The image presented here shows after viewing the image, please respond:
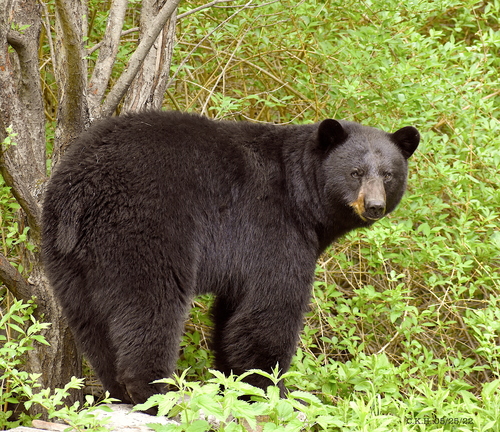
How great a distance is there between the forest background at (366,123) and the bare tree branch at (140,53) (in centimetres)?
3

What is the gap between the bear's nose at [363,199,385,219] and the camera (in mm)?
3973

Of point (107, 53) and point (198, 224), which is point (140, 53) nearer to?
point (107, 53)

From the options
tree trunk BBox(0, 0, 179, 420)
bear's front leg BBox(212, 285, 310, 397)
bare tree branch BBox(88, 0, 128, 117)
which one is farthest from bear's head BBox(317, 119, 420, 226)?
bare tree branch BBox(88, 0, 128, 117)

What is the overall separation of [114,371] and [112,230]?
84cm

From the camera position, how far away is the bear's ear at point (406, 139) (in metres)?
4.36

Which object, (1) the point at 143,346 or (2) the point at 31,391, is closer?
(2) the point at 31,391

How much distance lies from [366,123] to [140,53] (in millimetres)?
2066

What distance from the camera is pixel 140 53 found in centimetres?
407

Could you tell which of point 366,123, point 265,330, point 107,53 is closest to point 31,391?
point 265,330

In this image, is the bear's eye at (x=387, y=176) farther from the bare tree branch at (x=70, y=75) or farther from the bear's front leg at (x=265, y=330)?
the bare tree branch at (x=70, y=75)

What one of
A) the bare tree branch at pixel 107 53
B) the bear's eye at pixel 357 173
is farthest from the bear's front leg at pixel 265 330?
the bare tree branch at pixel 107 53

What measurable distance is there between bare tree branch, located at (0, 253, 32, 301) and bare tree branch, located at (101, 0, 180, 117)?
1.09 metres

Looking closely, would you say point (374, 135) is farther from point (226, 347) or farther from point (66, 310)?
point (66, 310)

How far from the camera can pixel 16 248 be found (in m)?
5.02
